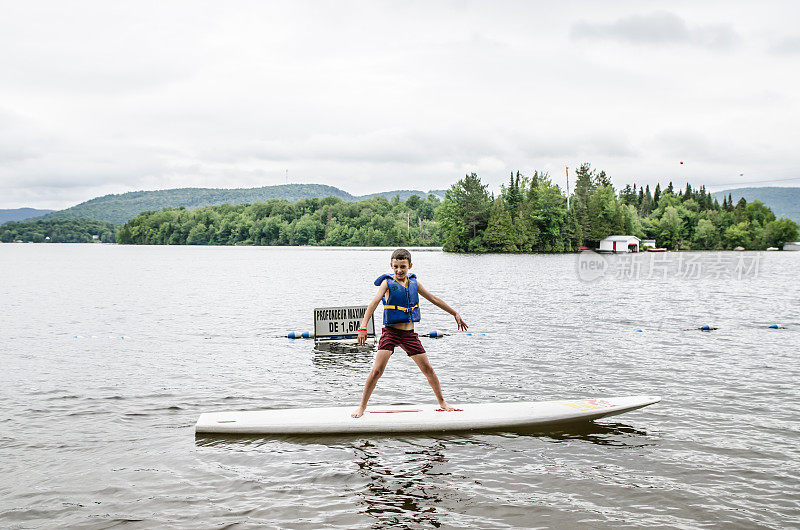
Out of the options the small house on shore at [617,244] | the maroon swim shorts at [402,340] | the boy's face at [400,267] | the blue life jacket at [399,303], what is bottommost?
the maroon swim shorts at [402,340]

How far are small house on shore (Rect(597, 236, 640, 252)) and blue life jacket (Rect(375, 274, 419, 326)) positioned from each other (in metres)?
147

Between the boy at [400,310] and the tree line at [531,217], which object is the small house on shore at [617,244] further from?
the boy at [400,310]

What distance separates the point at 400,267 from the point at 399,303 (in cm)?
59

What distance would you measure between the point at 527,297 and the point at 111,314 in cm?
2310

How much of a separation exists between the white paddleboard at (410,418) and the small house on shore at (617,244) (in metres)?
145

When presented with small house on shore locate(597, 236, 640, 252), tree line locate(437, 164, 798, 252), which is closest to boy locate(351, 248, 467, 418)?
tree line locate(437, 164, 798, 252)

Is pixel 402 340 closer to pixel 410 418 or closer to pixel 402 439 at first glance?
pixel 410 418

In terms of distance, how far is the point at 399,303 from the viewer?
9273mm

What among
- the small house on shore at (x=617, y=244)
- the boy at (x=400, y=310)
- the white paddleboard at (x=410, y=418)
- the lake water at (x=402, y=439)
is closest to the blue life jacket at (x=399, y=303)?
the boy at (x=400, y=310)

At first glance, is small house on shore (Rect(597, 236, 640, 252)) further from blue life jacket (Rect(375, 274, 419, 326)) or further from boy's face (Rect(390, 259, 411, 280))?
boy's face (Rect(390, 259, 411, 280))

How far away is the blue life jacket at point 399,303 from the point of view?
30.2ft

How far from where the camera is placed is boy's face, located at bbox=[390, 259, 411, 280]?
9.11 m

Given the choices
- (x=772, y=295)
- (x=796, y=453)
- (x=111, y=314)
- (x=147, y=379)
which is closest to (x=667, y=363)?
(x=796, y=453)

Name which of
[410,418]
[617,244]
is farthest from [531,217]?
[410,418]
